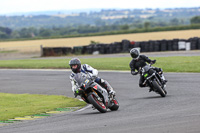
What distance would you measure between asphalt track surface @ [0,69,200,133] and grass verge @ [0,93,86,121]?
107cm

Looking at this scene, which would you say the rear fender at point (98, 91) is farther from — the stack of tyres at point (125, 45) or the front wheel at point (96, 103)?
the stack of tyres at point (125, 45)

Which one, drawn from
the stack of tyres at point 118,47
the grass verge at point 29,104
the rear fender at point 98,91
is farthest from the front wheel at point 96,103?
the stack of tyres at point 118,47

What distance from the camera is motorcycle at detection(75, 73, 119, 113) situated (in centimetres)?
1114

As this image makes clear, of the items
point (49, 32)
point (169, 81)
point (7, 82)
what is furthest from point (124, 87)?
point (49, 32)

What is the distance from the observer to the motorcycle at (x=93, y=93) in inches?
439

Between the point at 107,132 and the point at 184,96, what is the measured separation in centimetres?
664

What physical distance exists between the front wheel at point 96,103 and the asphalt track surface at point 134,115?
183mm

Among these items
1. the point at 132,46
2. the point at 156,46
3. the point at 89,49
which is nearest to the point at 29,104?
the point at 156,46

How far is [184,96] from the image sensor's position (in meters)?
14.3

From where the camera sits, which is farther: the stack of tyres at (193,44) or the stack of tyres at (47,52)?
the stack of tyres at (47,52)

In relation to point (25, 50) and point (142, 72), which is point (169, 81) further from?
point (25, 50)

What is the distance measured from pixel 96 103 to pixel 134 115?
120cm

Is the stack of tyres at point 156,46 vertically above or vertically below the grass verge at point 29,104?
below

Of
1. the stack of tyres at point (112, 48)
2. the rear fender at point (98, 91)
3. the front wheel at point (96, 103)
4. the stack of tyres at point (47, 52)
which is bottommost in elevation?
the stack of tyres at point (47, 52)
